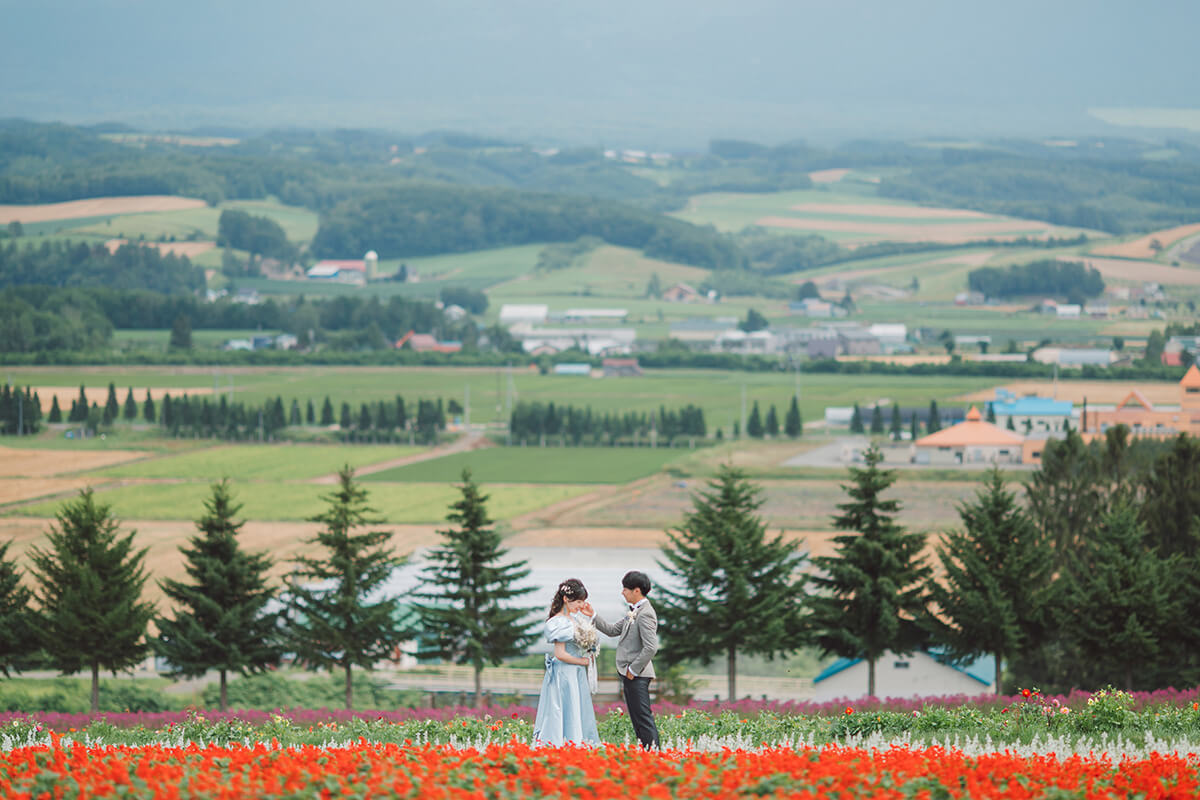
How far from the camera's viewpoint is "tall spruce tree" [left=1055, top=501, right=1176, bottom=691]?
2253 cm

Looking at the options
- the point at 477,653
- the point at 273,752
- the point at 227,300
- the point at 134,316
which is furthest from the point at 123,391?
the point at 273,752

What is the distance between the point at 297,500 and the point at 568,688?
4739 centimetres

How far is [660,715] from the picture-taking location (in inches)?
603

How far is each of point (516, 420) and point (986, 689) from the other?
5198 cm

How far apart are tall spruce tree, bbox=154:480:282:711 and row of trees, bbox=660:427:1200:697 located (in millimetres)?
7936

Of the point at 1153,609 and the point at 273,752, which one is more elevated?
the point at 273,752

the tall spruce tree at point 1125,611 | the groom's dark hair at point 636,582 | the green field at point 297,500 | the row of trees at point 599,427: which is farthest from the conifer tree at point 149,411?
the groom's dark hair at point 636,582

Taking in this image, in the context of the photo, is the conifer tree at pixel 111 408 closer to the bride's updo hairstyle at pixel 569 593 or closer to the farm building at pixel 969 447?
the farm building at pixel 969 447

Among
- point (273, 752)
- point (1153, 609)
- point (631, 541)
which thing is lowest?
point (631, 541)

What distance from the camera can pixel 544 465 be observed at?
6731 centimetres

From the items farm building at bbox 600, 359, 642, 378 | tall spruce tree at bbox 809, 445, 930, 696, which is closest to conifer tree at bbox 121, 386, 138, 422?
farm building at bbox 600, 359, 642, 378

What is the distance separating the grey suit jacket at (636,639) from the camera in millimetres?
10727

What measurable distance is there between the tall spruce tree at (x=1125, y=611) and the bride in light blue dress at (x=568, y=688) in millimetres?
14590

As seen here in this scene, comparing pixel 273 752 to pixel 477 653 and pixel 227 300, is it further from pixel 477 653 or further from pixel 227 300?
pixel 227 300
